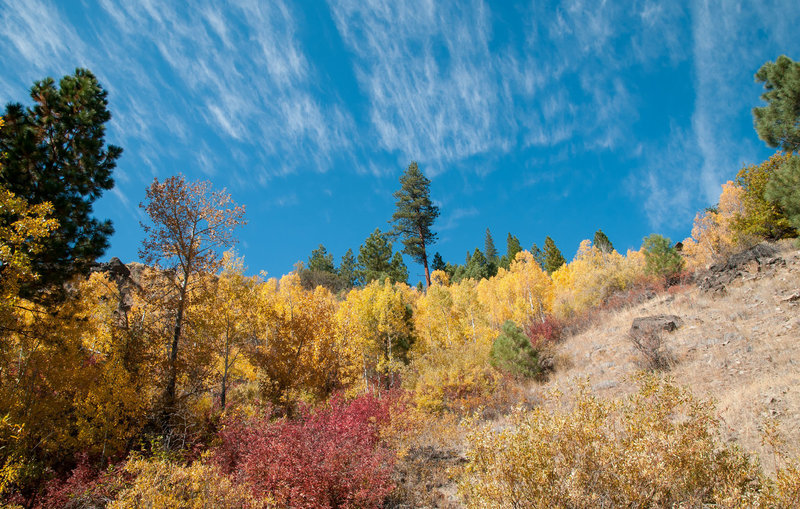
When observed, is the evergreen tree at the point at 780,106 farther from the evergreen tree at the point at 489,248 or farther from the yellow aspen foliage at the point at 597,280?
the evergreen tree at the point at 489,248

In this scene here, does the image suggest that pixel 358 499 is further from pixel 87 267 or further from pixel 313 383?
pixel 87 267

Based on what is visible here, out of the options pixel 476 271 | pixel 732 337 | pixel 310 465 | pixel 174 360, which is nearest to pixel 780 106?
pixel 732 337

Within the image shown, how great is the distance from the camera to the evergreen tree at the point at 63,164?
7.85 metres

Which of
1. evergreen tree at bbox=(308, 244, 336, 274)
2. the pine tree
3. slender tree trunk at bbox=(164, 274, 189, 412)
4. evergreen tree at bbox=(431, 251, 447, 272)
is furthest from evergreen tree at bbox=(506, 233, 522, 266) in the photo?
slender tree trunk at bbox=(164, 274, 189, 412)

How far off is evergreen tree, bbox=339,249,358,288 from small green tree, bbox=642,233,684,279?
32197 mm

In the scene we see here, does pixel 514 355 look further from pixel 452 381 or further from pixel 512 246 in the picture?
pixel 512 246

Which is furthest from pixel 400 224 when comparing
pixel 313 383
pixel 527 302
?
pixel 313 383

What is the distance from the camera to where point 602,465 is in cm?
364

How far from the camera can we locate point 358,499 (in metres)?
6.77

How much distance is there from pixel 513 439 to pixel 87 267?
10586mm

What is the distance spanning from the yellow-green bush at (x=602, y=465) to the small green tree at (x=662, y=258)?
2291cm

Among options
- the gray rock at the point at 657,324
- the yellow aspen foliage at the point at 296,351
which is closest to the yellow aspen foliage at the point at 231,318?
the yellow aspen foliage at the point at 296,351

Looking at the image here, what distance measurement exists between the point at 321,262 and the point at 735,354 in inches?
1810

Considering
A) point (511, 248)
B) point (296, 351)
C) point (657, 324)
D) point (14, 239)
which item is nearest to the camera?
point (14, 239)
